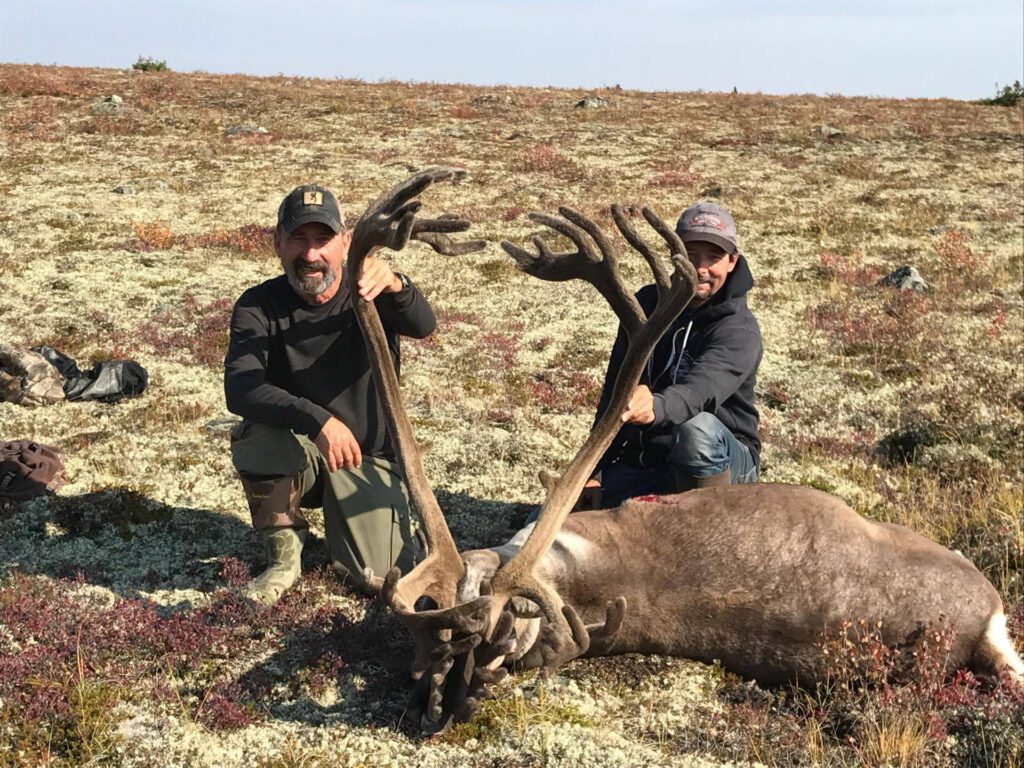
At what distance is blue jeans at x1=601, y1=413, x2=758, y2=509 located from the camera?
7.00 meters

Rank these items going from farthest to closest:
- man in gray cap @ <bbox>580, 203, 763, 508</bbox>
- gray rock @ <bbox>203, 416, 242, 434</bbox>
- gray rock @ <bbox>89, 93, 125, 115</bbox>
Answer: gray rock @ <bbox>89, 93, 125, 115</bbox>, gray rock @ <bbox>203, 416, 242, 434</bbox>, man in gray cap @ <bbox>580, 203, 763, 508</bbox>

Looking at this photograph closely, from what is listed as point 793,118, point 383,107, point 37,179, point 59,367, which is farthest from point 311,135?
point 59,367

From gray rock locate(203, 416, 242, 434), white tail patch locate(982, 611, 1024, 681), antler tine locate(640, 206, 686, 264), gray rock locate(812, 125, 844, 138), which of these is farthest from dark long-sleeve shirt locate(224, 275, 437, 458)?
gray rock locate(812, 125, 844, 138)

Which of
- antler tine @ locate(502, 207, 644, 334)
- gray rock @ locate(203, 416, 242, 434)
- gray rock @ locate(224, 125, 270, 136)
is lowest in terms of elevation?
gray rock @ locate(203, 416, 242, 434)

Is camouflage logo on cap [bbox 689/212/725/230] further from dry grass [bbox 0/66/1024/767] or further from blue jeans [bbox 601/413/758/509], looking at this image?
dry grass [bbox 0/66/1024/767]

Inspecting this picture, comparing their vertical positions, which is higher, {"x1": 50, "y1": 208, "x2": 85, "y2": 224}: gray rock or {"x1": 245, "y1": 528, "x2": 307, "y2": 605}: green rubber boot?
{"x1": 50, "y1": 208, "x2": 85, "y2": 224}: gray rock

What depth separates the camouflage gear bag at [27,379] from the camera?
1062 centimetres

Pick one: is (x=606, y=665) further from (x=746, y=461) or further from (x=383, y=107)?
(x=383, y=107)

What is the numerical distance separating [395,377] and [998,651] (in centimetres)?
401

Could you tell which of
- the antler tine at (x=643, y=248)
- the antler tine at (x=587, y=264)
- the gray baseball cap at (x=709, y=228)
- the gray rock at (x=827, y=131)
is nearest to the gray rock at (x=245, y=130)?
the gray rock at (x=827, y=131)

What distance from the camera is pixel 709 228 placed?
7.05 meters

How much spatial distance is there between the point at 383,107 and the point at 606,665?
112ft

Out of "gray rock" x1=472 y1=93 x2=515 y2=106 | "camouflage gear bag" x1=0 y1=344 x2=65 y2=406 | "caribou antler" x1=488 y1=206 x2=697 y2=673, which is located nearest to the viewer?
"caribou antler" x1=488 y1=206 x2=697 y2=673

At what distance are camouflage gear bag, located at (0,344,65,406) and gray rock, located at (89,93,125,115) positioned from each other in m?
24.2
